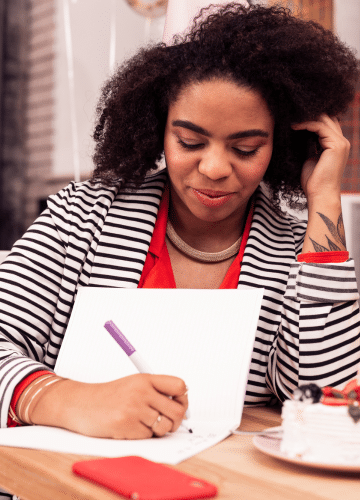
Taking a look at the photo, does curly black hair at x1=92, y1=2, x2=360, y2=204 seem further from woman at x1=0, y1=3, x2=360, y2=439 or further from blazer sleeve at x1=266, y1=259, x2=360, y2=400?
blazer sleeve at x1=266, y1=259, x2=360, y2=400

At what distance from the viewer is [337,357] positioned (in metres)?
0.97

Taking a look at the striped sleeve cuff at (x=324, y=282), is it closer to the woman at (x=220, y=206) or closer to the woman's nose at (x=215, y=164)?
the woman at (x=220, y=206)

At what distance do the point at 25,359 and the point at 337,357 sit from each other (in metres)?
0.52

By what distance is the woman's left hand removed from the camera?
1150 mm

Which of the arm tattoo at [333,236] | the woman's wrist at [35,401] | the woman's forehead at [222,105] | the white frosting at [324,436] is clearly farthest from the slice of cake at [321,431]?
the woman's forehead at [222,105]

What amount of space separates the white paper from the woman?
85 mm

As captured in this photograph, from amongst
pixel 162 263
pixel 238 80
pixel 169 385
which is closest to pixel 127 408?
pixel 169 385

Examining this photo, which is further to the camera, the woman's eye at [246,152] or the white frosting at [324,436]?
the woman's eye at [246,152]

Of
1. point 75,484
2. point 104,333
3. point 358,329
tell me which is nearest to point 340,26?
point 358,329

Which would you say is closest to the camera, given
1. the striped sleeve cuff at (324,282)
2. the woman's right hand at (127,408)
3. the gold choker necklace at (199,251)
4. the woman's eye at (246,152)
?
the woman's right hand at (127,408)

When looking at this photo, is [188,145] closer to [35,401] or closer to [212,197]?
[212,197]

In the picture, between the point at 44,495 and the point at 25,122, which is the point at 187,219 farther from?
the point at 25,122

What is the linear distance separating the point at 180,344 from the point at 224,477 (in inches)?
12.2

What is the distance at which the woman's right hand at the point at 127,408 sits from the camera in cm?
70
